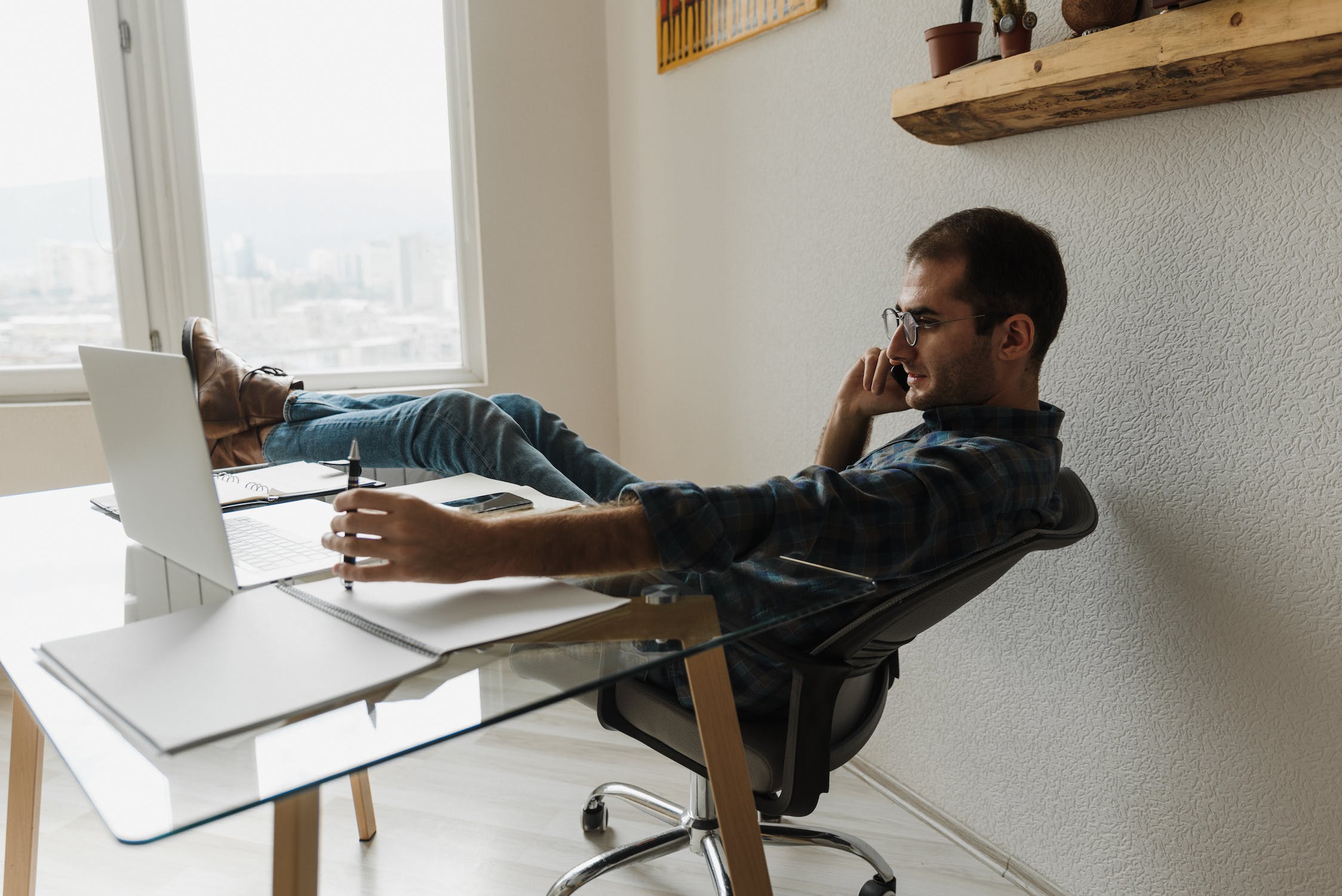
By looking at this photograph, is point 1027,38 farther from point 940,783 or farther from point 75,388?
point 75,388

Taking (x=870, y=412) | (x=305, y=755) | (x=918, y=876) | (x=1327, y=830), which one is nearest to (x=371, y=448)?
(x=870, y=412)

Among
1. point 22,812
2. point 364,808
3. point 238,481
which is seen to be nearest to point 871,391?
point 238,481

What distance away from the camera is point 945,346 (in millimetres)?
1281

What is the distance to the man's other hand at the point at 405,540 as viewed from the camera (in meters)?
0.90

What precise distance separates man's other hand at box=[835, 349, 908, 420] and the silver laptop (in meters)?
0.84

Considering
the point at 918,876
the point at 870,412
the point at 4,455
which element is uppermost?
the point at 870,412

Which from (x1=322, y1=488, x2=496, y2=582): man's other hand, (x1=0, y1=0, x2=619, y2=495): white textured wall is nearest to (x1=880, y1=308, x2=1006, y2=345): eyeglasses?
(x1=322, y1=488, x2=496, y2=582): man's other hand

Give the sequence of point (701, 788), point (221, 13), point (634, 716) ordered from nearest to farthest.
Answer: point (634, 716)
point (701, 788)
point (221, 13)

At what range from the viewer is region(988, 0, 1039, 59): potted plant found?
129 centimetres

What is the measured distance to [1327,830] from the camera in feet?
3.84

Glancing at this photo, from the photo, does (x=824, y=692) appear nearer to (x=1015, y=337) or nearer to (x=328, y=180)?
(x=1015, y=337)

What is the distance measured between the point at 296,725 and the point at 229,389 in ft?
4.32

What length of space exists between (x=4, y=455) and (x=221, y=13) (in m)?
1.29

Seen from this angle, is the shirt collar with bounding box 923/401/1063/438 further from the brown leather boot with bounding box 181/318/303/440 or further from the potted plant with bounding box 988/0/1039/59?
the brown leather boot with bounding box 181/318/303/440
